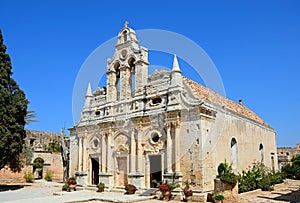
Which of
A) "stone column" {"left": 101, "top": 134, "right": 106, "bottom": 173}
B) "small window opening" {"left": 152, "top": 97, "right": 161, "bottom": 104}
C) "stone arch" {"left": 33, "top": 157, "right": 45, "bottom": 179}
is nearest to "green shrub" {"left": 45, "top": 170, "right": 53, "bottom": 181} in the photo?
"stone arch" {"left": 33, "top": 157, "right": 45, "bottom": 179}

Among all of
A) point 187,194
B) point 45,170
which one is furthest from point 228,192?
point 45,170

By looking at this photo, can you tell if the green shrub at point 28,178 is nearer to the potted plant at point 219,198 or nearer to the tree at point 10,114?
the tree at point 10,114

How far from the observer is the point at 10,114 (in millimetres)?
20516

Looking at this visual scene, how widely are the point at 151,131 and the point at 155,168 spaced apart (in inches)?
89.3

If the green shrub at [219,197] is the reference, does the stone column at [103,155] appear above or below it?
above

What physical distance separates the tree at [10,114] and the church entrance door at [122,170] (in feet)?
23.8

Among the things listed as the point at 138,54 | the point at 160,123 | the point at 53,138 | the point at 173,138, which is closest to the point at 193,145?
the point at 173,138

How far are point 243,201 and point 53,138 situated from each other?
35.9m

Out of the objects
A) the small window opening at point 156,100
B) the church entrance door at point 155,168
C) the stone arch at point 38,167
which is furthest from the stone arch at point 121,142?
the stone arch at point 38,167

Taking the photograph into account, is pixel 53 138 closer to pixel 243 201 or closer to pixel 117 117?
pixel 117 117

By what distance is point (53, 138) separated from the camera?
148 ft

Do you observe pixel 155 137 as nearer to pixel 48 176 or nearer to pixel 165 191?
pixel 165 191

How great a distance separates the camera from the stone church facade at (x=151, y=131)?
55.0 feet

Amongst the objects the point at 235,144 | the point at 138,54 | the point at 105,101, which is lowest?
the point at 235,144
